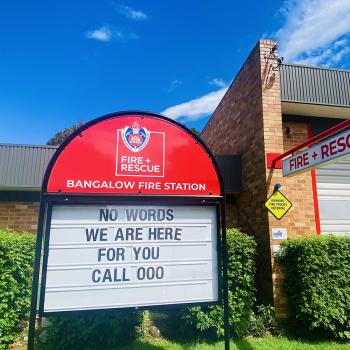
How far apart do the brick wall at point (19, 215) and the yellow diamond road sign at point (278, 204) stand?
6.23 metres

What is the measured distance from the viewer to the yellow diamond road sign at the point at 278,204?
21.8ft

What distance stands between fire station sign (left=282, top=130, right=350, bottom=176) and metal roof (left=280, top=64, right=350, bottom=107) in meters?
2.25

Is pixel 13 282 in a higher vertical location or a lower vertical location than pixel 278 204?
lower

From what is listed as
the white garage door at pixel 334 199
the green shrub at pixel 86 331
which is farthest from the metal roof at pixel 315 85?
the green shrub at pixel 86 331

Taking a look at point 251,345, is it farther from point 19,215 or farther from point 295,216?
point 19,215

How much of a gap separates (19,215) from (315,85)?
8.36m

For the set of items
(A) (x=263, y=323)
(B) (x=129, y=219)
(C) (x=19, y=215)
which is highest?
(C) (x=19, y=215)

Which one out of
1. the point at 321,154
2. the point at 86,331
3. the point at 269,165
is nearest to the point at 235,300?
the point at 86,331

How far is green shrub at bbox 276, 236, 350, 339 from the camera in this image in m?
5.79

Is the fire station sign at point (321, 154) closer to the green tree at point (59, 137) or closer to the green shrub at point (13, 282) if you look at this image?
the green shrub at point (13, 282)

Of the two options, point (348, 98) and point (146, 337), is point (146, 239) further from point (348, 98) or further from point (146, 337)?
point (348, 98)

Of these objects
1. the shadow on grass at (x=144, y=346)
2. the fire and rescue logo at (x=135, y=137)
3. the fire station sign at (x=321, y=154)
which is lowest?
the shadow on grass at (x=144, y=346)

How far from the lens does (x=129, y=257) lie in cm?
360

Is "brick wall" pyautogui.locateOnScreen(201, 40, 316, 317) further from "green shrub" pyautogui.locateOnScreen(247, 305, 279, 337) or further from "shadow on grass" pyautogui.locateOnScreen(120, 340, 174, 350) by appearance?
"shadow on grass" pyautogui.locateOnScreen(120, 340, 174, 350)
